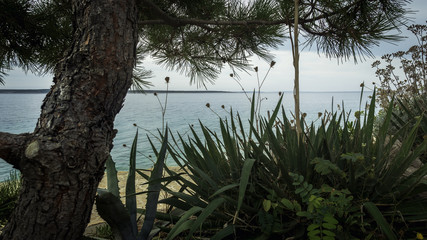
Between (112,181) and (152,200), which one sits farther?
(112,181)

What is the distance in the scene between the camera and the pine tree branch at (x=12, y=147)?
54.1 inches

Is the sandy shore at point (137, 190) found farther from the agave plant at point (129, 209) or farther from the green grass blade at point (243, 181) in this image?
the green grass blade at point (243, 181)

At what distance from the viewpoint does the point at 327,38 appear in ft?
10.00

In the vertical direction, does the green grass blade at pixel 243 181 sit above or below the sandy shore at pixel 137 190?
above

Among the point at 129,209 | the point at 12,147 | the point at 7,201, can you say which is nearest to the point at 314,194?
the point at 129,209

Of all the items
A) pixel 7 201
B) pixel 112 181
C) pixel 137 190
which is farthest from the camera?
pixel 137 190

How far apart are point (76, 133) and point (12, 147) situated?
258 mm

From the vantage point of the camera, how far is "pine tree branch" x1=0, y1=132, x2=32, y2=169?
137 cm

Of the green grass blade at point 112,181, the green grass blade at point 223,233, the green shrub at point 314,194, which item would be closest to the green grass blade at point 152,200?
the green shrub at point 314,194

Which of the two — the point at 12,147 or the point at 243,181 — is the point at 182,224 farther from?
the point at 12,147

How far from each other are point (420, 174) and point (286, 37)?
8.20 ft

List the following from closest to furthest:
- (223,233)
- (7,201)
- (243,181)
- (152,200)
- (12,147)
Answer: (243,181), (223,233), (12,147), (152,200), (7,201)

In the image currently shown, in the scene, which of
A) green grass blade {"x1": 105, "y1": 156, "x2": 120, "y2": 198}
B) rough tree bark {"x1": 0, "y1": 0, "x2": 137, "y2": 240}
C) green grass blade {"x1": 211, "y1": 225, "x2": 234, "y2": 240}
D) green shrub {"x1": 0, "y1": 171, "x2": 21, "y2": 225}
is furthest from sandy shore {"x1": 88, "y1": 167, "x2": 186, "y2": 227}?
green grass blade {"x1": 211, "y1": 225, "x2": 234, "y2": 240}

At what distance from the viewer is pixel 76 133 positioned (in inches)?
57.1
